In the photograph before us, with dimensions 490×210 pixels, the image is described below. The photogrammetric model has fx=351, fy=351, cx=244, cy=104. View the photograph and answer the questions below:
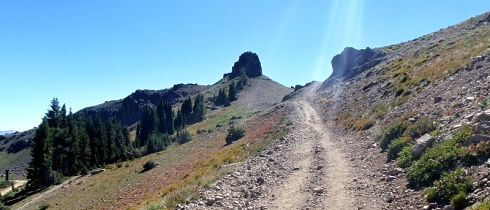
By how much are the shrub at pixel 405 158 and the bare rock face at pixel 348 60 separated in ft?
211

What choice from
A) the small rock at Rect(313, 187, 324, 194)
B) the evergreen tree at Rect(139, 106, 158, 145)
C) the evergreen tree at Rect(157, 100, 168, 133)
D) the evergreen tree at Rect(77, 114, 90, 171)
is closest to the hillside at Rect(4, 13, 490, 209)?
the small rock at Rect(313, 187, 324, 194)

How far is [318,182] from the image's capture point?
16.7m

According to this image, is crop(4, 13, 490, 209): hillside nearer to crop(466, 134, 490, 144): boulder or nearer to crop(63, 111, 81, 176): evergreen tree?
crop(466, 134, 490, 144): boulder

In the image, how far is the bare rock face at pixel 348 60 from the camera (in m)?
84.8

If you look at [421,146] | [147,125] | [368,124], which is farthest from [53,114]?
[421,146]

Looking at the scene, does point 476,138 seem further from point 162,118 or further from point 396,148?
point 162,118

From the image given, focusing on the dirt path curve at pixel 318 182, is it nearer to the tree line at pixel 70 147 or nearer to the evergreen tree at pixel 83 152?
the tree line at pixel 70 147

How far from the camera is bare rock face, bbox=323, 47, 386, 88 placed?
84.8 m

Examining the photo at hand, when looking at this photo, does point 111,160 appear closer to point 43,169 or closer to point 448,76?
point 43,169

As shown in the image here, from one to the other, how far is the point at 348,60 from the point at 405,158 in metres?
85.1

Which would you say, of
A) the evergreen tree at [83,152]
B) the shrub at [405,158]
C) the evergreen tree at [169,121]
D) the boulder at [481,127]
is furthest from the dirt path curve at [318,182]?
the evergreen tree at [169,121]

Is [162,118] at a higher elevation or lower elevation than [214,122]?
higher

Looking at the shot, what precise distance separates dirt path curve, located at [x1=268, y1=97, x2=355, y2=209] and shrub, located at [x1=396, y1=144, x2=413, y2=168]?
7.73ft

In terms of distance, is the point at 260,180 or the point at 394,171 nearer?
the point at 394,171
